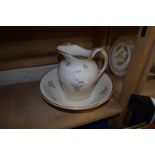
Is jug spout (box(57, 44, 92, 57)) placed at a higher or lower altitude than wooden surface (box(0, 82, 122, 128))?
higher

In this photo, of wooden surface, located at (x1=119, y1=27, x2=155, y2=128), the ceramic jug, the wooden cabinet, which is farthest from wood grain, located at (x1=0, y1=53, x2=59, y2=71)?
wooden surface, located at (x1=119, y1=27, x2=155, y2=128)

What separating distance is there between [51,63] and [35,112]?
227mm

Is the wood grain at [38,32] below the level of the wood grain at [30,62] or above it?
above

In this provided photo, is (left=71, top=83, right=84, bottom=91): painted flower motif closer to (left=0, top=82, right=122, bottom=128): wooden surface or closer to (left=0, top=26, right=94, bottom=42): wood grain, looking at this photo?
(left=0, top=82, right=122, bottom=128): wooden surface

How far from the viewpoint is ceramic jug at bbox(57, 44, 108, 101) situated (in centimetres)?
59

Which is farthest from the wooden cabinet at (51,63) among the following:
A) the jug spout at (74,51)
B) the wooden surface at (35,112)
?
the jug spout at (74,51)

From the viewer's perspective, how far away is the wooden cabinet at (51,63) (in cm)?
59

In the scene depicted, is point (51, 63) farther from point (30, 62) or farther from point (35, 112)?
point (35, 112)

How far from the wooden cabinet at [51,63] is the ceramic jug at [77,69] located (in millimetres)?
98

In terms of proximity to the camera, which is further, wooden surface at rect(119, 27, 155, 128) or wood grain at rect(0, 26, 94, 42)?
wood grain at rect(0, 26, 94, 42)

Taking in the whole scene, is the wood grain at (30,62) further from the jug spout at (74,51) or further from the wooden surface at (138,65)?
the wooden surface at (138,65)

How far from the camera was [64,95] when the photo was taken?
695 mm

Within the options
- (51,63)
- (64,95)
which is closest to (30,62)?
(51,63)
